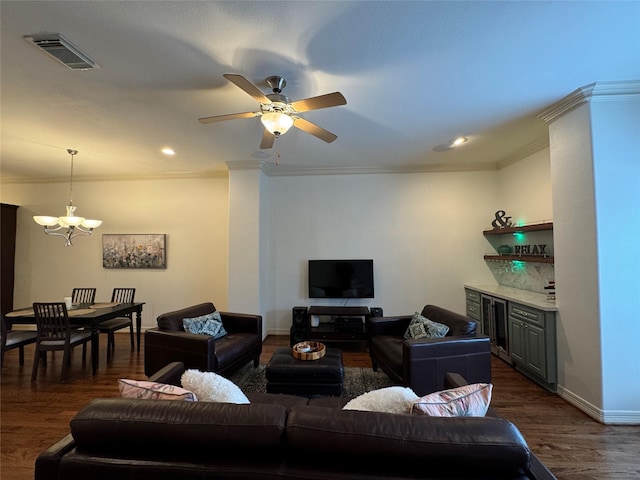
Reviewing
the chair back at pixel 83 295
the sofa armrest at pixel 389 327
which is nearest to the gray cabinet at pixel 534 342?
the sofa armrest at pixel 389 327

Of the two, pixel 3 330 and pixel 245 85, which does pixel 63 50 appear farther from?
pixel 3 330

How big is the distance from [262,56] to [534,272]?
425 cm

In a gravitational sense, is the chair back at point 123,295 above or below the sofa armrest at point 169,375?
above

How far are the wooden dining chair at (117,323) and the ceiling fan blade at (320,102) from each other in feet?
12.4

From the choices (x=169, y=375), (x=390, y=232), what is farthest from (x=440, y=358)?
(x=390, y=232)

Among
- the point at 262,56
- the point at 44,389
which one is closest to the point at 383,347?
the point at 262,56

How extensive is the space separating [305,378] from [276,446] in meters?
1.53

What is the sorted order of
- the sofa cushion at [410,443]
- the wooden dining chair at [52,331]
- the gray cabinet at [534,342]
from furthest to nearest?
the wooden dining chair at [52,331] → the gray cabinet at [534,342] → the sofa cushion at [410,443]

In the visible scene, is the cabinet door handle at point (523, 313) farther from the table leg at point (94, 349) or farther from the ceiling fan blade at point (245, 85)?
the table leg at point (94, 349)

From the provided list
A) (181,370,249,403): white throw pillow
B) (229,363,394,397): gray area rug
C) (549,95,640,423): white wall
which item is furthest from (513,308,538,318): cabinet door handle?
(181,370,249,403): white throw pillow

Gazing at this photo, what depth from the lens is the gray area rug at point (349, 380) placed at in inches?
116

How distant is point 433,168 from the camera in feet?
15.5

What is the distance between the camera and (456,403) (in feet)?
4.12

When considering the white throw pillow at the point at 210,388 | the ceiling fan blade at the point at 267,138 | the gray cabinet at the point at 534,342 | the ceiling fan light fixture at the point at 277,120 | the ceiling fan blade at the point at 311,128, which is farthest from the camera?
the gray cabinet at the point at 534,342
